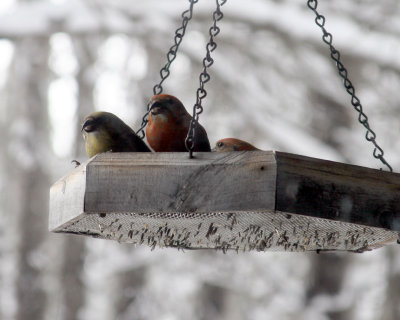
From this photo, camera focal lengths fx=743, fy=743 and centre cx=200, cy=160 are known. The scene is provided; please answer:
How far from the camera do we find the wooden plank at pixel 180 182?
7.87ft

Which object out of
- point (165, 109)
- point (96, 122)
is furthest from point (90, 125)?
point (165, 109)

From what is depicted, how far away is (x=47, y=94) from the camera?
1186cm

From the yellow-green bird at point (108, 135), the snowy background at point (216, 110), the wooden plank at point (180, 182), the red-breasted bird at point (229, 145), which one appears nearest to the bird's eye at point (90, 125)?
the yellow-green bird at point (108, 135)

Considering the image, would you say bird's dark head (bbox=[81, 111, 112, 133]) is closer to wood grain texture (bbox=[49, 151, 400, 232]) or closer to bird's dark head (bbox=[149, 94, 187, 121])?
bird's dark head (bbox=[149, 94, 187, 121])

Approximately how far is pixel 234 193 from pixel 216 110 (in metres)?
9.13

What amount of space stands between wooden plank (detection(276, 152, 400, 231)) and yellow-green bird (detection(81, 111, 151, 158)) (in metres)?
0.73

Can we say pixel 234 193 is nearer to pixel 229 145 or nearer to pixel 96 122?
pixel 229 145

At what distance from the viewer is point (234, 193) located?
7.93ft

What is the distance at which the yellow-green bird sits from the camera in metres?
2.89

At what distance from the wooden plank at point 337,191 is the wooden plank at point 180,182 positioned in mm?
61

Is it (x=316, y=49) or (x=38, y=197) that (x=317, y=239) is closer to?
(x=316, y=49)

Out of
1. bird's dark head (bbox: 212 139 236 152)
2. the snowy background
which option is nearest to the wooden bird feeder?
bird's dark head (bbox: 212 139 236 152)

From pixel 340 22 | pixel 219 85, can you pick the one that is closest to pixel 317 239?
pixel 340 22

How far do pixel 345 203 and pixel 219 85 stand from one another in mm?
8306
